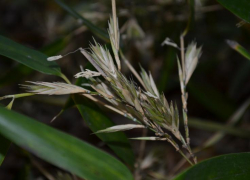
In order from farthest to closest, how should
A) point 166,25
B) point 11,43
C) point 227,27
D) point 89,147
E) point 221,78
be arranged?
point 221,78
point 227,27
point 166,25
point 11,43
point 89,147

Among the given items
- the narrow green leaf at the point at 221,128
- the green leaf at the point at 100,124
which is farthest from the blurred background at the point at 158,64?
the green leaf at the point at 100,124

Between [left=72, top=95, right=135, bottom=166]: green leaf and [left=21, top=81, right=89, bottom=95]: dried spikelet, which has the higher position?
[left=21, top=81, right=89, bottom=95]: dried spikelet

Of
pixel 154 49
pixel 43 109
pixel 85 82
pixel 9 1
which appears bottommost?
pixel 43 109

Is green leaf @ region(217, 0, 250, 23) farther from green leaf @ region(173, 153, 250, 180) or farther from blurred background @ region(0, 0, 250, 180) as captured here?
blurred background @ region(0, 0, 250, 180)

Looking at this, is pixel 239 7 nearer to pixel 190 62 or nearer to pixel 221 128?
pixel 190 62

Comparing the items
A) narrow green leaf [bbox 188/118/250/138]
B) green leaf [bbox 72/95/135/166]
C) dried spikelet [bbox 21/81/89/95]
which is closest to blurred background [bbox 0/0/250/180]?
narrow green leaf [bbox 188/118/250/138]

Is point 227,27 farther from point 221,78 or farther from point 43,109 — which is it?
point 43,109

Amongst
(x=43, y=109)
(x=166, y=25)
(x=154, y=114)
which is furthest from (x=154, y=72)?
(x=154, y=114)

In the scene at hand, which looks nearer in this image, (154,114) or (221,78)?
(154,114)
